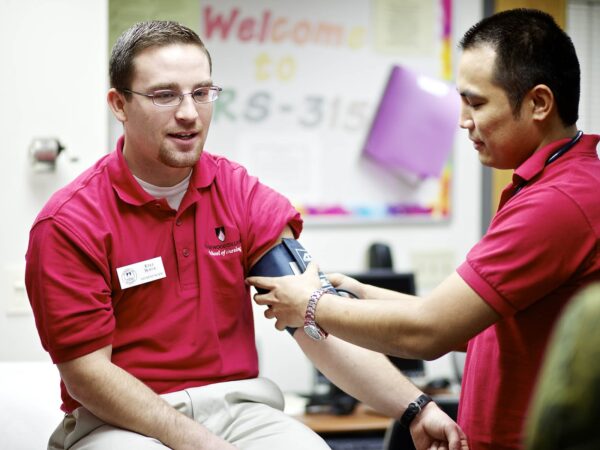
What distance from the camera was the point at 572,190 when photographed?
1642 mm

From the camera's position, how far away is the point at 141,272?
187cm

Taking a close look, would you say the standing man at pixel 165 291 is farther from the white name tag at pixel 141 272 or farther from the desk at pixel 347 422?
the desk at pixel 347 422

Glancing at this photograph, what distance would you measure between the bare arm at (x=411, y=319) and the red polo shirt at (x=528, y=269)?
3cm

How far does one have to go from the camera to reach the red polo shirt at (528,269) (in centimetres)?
162

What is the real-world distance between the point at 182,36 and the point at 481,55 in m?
0.68

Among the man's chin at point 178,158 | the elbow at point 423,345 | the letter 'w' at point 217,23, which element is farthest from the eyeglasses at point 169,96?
the letter 'w' at point 217,23

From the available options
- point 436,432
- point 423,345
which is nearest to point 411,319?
point 423,345

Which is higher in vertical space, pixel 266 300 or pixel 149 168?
pixel 149 168

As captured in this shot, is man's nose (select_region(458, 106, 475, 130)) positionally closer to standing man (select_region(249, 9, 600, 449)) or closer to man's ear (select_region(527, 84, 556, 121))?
standing man (select_region(249, 9, 600, 449))

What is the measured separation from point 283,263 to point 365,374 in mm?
333

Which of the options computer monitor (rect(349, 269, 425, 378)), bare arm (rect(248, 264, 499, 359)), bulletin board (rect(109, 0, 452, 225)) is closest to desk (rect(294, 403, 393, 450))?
computer monitor (rect(349, 269, 425, 378))

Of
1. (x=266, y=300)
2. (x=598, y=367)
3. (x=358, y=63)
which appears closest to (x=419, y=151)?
(x=358, y=63)

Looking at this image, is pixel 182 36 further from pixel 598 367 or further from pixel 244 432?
pixel 598 367

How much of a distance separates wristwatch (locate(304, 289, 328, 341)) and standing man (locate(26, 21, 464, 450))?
18 centimetres
